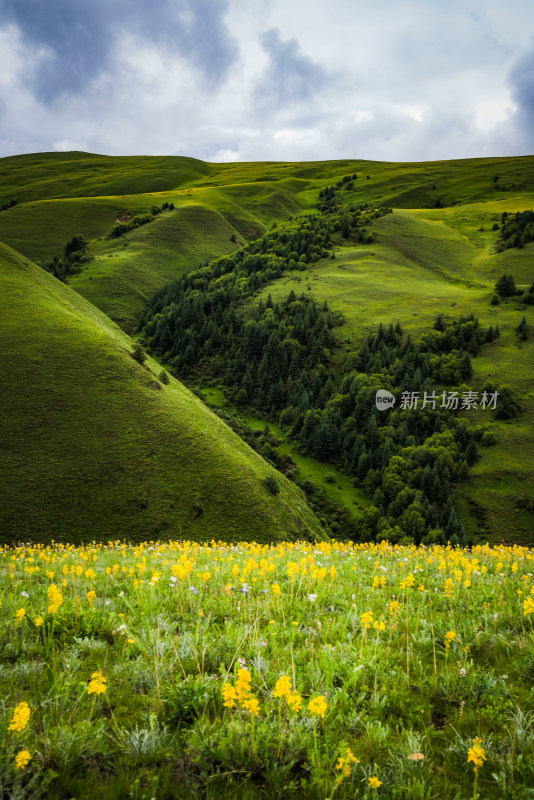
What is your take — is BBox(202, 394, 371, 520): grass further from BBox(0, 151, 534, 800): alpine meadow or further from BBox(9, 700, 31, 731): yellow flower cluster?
BBox(9, 700, 31, 731): yellow flower cluster

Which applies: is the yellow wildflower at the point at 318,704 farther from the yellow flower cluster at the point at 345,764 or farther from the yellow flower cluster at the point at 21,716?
the yellow flower cluster at the point at 21,716

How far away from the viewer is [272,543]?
27625 millimetres

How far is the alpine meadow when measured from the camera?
102 inches

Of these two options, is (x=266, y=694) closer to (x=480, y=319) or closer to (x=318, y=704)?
(x=318, y=704)

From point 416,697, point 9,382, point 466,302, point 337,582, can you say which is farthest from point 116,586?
point 466,302

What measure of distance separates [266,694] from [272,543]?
25.9 meters

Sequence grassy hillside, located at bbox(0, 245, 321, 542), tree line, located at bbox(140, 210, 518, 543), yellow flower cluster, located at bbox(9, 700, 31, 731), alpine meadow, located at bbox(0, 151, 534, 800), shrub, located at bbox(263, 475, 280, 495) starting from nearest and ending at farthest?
yellow flower cluster, located at bbox(9, 700, 31, 731) → alpine meadow, located at bbox(0, 151, 534, 800) → grassy hillside, located at bbox(0, 245, 321, 542) → shrub, located at bbox(263, 475, 280, 495) → tree line, located at bbox(140, 210, 518, 543)

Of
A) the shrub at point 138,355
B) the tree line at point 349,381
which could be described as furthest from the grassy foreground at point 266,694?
the tree line at point 349,381

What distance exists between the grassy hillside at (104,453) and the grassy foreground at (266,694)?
44798mm

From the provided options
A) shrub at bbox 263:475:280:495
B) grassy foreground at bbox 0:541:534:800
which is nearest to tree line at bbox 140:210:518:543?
shrub at bbox 263:475:280:495

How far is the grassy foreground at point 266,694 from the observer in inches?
95.0

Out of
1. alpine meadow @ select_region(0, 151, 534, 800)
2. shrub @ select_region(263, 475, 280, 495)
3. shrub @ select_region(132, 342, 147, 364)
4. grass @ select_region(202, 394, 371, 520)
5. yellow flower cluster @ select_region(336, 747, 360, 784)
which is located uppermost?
shrub @ select_region(132, 342, 147, 364)

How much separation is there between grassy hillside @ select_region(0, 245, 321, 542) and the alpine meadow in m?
0.34

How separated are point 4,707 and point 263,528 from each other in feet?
171
